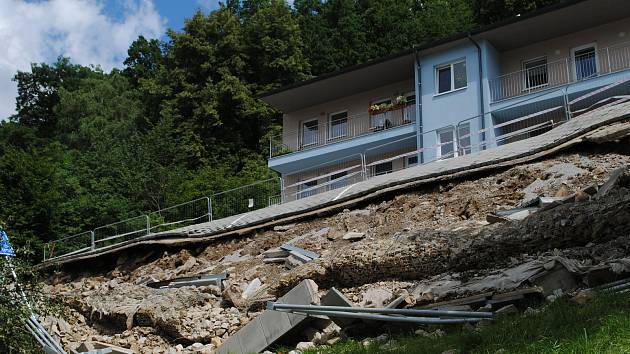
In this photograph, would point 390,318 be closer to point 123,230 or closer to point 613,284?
point 613,284

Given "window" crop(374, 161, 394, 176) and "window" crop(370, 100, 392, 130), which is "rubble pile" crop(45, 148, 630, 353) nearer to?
"window" crop(374, 161, 394, 176)

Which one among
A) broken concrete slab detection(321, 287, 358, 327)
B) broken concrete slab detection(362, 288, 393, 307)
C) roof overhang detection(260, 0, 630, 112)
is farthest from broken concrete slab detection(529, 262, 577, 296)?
roof overhang detection(260, 0, 630, 112)

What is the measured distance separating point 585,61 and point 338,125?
399 inches

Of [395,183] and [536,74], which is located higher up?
[536,74]

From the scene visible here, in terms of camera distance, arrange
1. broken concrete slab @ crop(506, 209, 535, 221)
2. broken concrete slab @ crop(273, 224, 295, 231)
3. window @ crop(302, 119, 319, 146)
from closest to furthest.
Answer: broken concrete slab @ crop(506, 209, 535, 221)
broken concrete slab @ crop(273, 224, 295, 231)
window @ crop(302, 119, 319, 146)

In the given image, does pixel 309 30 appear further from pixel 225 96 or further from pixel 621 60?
pixel 621 60

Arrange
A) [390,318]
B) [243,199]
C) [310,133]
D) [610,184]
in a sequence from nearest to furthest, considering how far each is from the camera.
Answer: [390,318] → [610,184] → [243,199] → [310,133]

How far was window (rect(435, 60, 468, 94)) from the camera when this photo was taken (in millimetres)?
32678

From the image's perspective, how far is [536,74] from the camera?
31.5 metres

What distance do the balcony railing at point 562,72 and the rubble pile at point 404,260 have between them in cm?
1186

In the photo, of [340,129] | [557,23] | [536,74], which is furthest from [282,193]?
[557,23]

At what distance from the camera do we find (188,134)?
4856 centimetres

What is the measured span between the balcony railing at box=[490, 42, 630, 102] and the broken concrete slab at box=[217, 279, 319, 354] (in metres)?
17.9

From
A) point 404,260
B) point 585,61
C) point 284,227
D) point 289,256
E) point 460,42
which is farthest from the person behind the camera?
point 460,42
